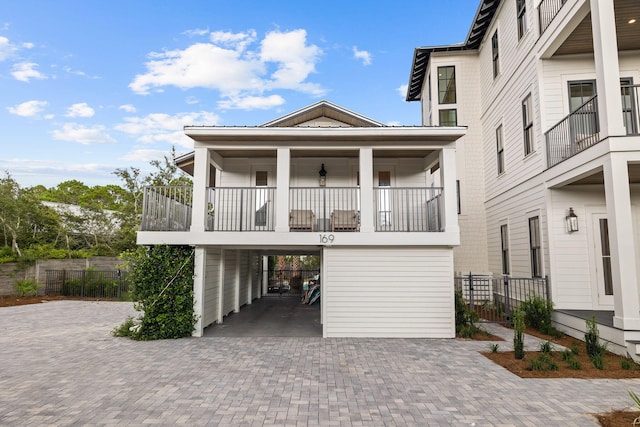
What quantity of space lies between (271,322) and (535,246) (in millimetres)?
7775

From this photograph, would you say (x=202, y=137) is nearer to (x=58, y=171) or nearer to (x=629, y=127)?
(x=629, y=127)

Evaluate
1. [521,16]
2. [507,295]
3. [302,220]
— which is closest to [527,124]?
[521,16]

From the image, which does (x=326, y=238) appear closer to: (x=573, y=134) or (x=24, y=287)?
(x=573, y=134)

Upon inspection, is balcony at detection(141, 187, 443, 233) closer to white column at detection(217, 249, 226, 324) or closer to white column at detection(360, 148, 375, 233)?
white column at detection(360, 148, 375, 233)

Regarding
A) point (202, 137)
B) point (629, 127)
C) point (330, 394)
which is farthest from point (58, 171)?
point (629, 127)

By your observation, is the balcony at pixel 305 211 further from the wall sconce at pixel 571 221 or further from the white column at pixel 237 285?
the wall sconce at pixel 571 221

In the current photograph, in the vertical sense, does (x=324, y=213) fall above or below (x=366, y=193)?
below

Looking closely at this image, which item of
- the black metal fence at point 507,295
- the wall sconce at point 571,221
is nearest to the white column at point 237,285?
the black metal fence at point 507,295

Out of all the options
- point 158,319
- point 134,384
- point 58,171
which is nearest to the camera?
point 134,384

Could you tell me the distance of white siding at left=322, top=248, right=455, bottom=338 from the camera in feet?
25.5

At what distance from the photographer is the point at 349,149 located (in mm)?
8398

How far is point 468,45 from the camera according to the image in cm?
1407

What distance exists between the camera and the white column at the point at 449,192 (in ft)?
25.8

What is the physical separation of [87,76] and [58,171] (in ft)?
68.0
